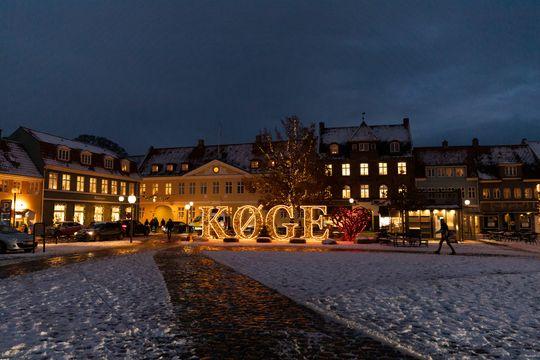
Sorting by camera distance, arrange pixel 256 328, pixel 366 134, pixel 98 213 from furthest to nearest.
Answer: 1. pixel 366 134
2. pixel 98 213
3. pixel 256 328

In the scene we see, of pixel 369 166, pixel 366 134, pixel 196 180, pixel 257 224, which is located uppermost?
pixel 366 134

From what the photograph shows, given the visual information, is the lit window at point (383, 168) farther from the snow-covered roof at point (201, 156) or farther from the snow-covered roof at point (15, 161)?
the snow-covered roof at point (15, 161)

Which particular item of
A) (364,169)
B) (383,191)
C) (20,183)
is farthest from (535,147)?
(20,183)

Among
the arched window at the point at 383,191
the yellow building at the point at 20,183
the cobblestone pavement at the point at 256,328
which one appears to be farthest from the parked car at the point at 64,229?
the arched window at the point at 383,191

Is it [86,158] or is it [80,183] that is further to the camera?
[86,158]

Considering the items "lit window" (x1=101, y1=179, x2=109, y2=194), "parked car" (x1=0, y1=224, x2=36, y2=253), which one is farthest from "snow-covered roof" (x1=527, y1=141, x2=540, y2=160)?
"parked car" (x1=0, y1=224, x2=36, y2=253)

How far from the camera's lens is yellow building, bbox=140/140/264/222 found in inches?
2441

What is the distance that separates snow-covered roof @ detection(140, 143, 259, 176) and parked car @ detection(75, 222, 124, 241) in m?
27.1

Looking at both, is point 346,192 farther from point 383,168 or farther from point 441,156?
point 441,156

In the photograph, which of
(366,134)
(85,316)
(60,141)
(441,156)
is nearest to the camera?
(85,316)

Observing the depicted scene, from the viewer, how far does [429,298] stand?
10727 millimetres

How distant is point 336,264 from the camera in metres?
18.0

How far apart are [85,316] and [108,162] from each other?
52.2 metres

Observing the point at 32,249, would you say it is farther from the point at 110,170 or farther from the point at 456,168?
the point at 456,168
